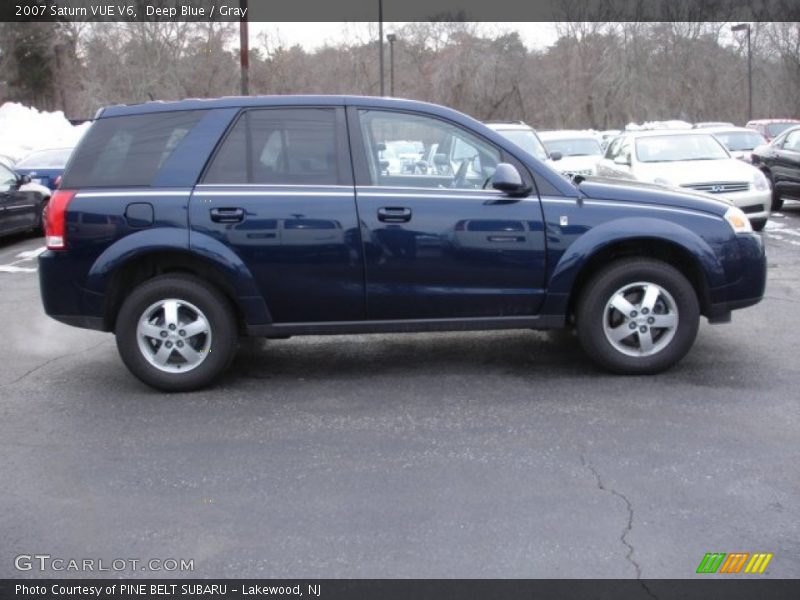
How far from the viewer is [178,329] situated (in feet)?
18.7

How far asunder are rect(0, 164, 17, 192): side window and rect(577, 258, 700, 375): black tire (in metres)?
11.4

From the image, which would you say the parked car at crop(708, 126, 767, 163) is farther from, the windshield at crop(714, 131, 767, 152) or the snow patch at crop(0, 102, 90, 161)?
the snow patch at crop(0, 102, 90, 161)

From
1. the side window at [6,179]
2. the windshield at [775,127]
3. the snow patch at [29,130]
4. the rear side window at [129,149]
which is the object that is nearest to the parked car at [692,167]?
the rear side window at [129,149]

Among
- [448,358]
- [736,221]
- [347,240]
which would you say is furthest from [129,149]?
[736,221]

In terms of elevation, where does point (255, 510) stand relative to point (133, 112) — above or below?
below

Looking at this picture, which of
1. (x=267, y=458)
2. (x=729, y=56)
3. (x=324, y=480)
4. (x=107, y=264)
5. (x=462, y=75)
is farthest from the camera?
(x=729, y=56)

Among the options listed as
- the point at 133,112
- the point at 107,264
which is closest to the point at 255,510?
the point at 107,264

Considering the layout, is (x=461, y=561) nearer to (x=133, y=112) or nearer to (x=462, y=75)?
(x=133, y=112)

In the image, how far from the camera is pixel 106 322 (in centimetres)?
583

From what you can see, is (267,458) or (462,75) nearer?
(267,458)

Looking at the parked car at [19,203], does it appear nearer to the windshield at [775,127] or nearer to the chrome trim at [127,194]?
the chrome trim at [127,194]

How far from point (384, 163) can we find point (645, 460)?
2550mm

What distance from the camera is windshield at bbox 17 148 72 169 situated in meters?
18.3

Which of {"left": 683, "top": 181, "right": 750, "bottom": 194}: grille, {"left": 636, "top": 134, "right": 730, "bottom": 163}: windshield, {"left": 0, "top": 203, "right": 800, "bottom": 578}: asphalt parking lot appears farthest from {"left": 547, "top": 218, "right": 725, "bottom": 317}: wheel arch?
{"left": 636, "top": 134, "right": 730, "bottom": 163}: windshield
